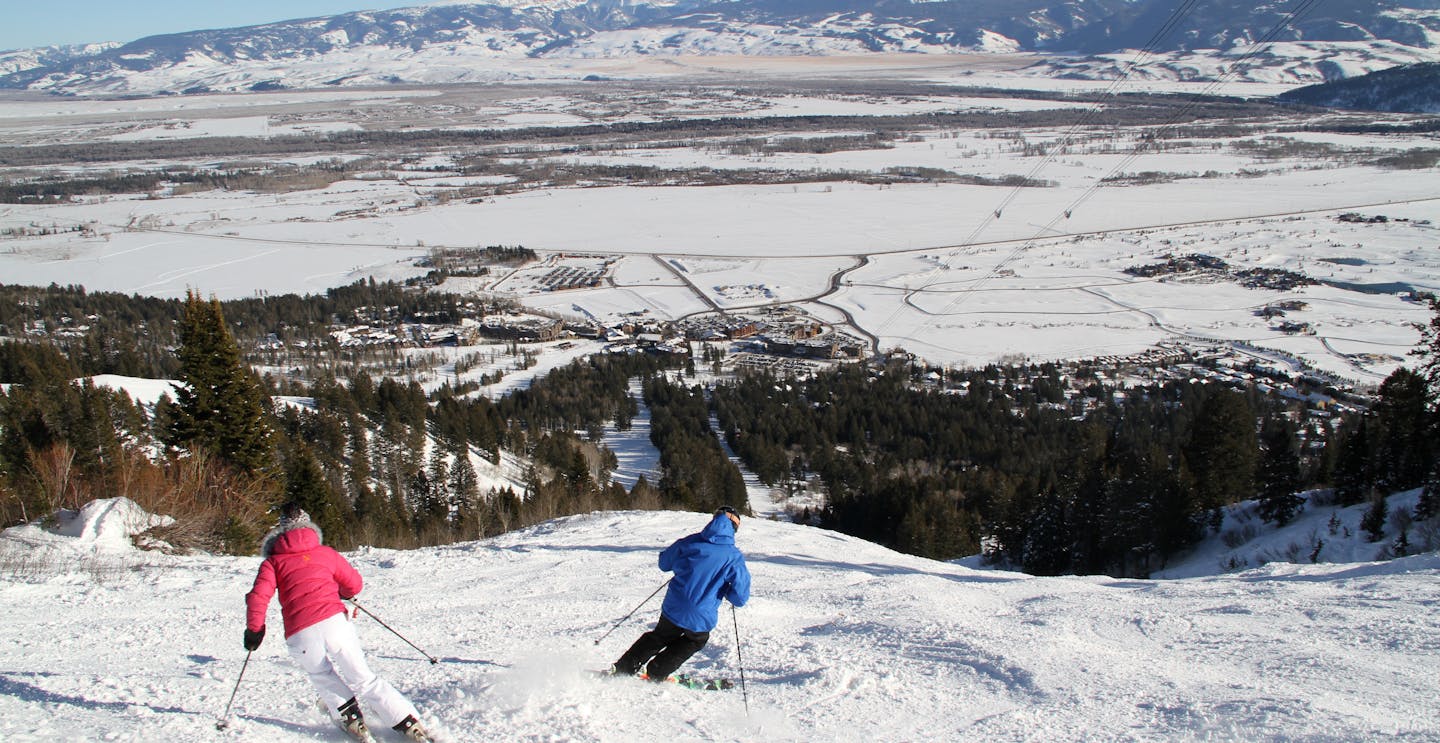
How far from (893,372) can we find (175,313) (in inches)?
1659

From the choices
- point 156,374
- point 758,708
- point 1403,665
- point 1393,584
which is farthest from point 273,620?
point 156,374

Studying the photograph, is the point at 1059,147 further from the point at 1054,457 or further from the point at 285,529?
the point at 285,529

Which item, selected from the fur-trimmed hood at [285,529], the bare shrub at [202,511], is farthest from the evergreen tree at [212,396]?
the fur-trimmed hood at [285,529]

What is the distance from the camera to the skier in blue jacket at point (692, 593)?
207 inches

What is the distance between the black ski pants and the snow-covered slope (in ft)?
0.48

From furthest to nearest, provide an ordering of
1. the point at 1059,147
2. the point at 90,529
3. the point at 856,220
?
1. the point at 1059,147
2. the point at 856,220
3. the point at 90,529

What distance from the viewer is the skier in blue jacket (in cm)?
525

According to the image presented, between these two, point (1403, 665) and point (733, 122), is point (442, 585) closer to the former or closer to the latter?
point (1403, 665)

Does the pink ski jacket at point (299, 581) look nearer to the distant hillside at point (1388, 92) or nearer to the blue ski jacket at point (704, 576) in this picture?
the blue ski jacket at point (704, 576)

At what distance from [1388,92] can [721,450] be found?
574ft

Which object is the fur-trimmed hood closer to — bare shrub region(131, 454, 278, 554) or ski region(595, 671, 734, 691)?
ski region(595, 671, 734, 691)

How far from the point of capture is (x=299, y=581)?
15.2 feet

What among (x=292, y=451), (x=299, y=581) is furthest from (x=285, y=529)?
(x=292, y=451)

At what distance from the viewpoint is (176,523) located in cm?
1041
